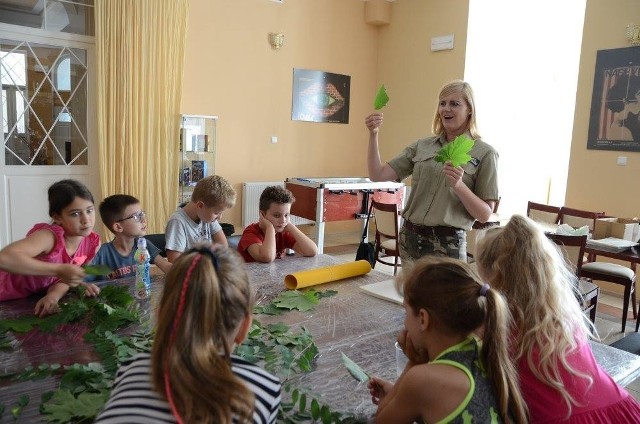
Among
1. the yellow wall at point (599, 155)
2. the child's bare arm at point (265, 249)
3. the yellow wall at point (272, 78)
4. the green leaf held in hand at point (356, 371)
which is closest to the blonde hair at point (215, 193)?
the child's bare arm at point (265, 249)

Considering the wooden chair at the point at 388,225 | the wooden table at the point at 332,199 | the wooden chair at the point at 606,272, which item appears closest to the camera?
the wooden chair at the point at 606,272

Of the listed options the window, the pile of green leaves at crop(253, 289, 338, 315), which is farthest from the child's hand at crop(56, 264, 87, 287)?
the window

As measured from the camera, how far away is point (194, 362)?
93cm

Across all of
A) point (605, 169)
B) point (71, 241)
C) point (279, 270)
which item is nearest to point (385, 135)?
point (605, 169)

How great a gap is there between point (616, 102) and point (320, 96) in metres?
3.46

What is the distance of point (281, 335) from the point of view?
1633 mm

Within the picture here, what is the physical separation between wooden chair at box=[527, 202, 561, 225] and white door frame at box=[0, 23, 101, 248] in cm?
428

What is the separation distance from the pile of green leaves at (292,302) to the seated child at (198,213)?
54 centimetres

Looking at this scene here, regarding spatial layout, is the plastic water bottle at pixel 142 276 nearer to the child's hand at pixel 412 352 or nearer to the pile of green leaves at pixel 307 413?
the pile of green leaves at pixel 307 413

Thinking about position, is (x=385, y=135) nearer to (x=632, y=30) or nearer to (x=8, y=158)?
(x=632, y=30)

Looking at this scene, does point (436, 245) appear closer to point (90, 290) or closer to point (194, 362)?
point (90, 290)

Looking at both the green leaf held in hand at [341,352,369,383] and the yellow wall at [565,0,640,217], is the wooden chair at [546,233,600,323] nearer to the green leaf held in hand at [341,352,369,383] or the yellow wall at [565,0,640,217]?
the yellow wall at [565,0,640,217]

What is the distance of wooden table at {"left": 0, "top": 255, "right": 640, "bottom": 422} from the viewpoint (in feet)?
4.21

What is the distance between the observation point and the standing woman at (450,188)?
231 cm
